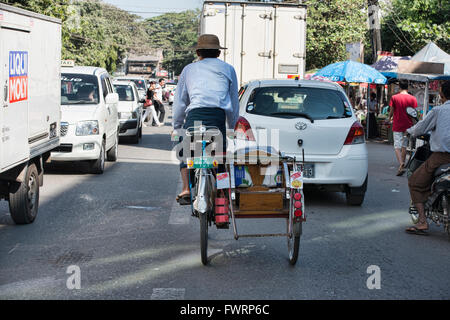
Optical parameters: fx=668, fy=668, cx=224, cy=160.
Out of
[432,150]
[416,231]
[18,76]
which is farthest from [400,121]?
[18,76]

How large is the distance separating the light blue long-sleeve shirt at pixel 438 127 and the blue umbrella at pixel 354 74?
12.8m

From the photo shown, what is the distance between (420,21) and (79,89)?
2020 centimetres

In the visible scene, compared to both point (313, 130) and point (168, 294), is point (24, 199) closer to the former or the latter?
point (168, 294)

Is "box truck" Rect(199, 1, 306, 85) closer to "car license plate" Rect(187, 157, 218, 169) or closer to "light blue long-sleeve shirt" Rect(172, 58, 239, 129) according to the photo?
"light blue long-sleeve shirt" Rect(172, 58, 239, 129)

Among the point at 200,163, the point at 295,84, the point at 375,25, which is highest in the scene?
the point at 375,25

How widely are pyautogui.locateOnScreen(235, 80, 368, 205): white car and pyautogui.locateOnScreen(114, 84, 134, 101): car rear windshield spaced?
9.84 meters

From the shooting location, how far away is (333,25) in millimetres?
33844

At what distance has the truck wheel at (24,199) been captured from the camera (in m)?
7.17

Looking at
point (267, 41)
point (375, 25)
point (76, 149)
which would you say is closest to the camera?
point (76, 149)

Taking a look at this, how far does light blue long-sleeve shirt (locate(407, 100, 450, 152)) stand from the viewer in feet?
22.7

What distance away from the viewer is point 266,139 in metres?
8.41

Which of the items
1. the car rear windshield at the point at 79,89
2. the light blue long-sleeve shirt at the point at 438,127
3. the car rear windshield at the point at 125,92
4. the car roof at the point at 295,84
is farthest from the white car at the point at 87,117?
the light blue long-sleeve shirt at the point at 438,127

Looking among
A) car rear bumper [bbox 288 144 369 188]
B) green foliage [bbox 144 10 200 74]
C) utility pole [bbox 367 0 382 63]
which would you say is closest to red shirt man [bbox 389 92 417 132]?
car rear bumper [bbox 288 144 369 188]

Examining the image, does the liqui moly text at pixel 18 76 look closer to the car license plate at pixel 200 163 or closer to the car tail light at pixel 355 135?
the car license plate at pixel 200 163
